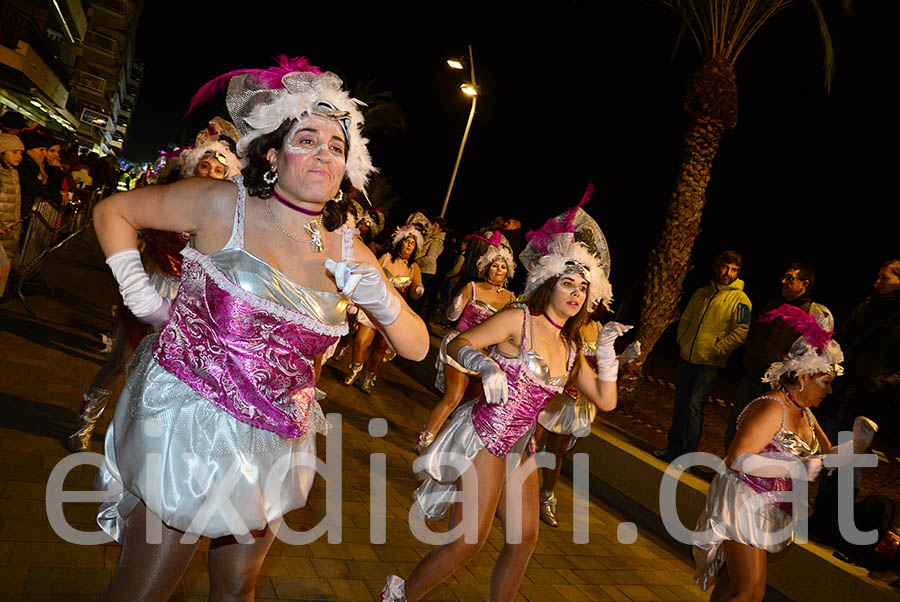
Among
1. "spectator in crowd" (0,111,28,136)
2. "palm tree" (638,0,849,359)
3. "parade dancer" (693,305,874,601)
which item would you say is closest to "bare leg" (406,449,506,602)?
"parade dancer" (693,305,874,601)

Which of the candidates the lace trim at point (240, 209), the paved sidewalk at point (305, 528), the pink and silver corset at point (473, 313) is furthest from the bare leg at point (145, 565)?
the pink and silver corset at point (473, 313)

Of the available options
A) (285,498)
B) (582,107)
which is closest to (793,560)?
(285,498)

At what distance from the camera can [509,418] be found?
4008 millimetres

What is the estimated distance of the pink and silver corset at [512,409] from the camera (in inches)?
156

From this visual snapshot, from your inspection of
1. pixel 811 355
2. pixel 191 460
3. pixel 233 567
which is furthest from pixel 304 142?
pixel 811 355

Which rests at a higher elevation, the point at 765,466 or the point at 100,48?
the point at 100,48

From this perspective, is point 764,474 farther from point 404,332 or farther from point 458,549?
point 404,332

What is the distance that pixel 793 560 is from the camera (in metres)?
5.75

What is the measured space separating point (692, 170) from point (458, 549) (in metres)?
8.41

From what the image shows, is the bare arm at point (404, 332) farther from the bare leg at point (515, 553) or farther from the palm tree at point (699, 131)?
the palm tree at point (699, 131)

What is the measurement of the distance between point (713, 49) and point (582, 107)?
17.5 meters

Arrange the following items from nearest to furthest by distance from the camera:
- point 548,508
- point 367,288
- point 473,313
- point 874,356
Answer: point 367,288, point 874,356, point 548,508, point 473,313

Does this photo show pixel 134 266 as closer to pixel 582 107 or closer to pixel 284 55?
pixel 284 55

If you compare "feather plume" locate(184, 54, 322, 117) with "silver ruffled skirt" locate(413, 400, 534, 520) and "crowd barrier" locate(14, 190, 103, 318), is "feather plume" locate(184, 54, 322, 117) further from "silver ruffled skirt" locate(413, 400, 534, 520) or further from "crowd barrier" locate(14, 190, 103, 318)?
"crowd barrier" locate(14, 190, 103, 318)
